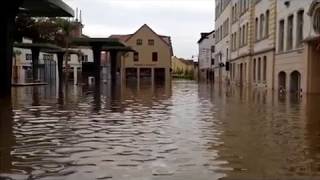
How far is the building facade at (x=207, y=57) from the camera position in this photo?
103188 mm

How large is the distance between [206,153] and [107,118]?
6.83 meters

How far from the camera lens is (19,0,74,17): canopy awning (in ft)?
72.6

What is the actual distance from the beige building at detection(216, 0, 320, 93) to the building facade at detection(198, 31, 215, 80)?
32460 millimetres

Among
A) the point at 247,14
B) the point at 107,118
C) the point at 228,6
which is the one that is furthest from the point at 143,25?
the point at 107,118

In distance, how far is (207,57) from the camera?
4441 inches

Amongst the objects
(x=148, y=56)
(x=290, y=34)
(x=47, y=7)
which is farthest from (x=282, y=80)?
(x=148, y=56)

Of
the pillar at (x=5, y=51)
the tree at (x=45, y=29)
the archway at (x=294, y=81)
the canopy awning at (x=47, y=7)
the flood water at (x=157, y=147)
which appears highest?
the tree at (x=45, y=29)

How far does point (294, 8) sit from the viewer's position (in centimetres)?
3981

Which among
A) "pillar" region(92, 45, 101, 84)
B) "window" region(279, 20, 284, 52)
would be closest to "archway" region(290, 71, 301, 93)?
"window" region(279, 20, 284, 52)

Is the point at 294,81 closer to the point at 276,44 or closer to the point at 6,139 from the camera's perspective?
the point at 276,44

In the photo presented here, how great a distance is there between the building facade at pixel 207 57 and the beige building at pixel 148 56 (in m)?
7.79

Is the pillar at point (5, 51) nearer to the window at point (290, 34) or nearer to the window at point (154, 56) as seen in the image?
the window at point (290, 34)

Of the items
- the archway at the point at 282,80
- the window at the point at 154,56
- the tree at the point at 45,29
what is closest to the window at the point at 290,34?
the archway at the point at 282,80

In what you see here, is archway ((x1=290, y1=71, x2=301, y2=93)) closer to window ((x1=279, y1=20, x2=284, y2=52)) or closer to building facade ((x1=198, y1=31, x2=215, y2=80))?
window ((x1=279, y1=20, x2=284, y2=52))
